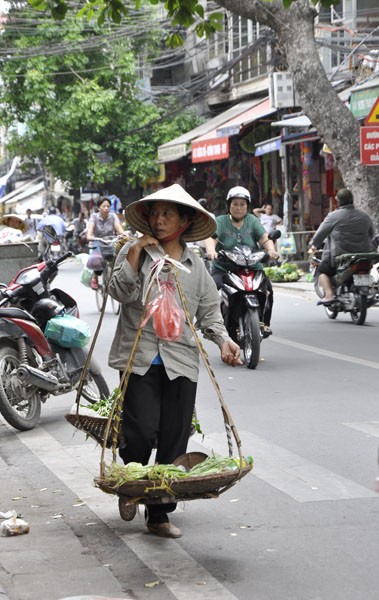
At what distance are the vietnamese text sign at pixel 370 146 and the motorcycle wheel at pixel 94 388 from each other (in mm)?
9821

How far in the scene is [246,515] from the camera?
575cm

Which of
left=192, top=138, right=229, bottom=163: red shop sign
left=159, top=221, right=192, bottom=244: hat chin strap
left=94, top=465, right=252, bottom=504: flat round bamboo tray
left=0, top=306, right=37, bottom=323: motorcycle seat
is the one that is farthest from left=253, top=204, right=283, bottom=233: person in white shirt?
left=94, top=465, right=252, bottom=504: flat round bamboo tray

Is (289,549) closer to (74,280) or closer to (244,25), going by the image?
(74,280)

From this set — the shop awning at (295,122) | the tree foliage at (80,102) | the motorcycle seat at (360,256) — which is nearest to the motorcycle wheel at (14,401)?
the motorcycle seat at (360,256)

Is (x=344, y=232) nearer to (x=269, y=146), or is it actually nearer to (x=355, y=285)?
(x=355, y=285)

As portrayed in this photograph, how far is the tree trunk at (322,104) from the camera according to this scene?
1906cm

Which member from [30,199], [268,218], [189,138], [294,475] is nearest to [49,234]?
[294,475]

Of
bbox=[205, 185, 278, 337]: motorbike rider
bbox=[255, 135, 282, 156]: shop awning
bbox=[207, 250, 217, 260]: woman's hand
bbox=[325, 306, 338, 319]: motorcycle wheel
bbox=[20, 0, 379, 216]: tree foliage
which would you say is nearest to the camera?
bbox=[207, 250, 217, 260]: woman's hand

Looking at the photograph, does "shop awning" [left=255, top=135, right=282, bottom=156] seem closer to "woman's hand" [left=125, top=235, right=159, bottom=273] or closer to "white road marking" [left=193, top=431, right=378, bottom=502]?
"white road marking" [left=193, top=431, right=378, bottom=502]

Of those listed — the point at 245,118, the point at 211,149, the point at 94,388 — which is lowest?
the point at 94,388

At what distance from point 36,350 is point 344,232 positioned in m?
7.52

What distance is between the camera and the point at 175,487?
190 inches

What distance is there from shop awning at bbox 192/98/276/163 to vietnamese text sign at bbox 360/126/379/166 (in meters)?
9.39

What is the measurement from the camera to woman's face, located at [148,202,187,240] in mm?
5359
